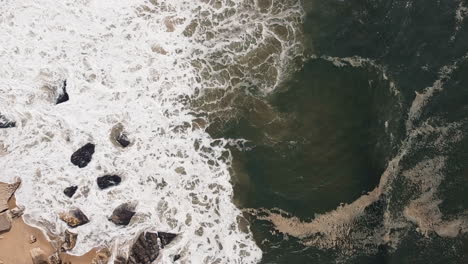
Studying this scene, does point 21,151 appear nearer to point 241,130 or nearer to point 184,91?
point 184,91

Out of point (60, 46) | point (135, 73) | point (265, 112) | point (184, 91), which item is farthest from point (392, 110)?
point (60, 46)

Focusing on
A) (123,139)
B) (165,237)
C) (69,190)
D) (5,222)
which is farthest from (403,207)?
(5,222)

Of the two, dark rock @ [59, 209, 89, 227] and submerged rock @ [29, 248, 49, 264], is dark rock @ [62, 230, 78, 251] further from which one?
submerged rock @ [29, 248, 49, 264]

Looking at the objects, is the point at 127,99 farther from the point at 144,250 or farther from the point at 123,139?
the point at 144,250

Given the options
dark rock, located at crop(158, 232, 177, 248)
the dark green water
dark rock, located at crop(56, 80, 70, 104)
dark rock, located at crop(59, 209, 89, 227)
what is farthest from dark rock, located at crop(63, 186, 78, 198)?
the dark green water

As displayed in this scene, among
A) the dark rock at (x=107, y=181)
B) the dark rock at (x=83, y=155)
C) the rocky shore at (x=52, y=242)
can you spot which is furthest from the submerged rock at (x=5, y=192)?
the dark rock at (x=107, y=181)

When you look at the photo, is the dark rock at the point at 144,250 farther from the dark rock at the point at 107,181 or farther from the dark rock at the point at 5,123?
the dark rock at the point at 5,123
